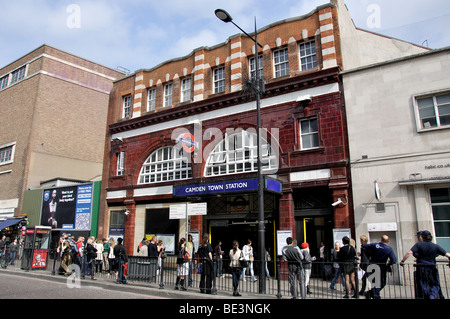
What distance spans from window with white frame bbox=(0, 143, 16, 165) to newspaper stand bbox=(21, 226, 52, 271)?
56.5ft

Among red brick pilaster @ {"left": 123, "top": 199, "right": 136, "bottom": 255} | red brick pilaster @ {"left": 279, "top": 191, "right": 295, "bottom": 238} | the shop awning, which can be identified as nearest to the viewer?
red brick pilaster @ {"left": 279, "top": 191, "right": 295, "bottom": 238}

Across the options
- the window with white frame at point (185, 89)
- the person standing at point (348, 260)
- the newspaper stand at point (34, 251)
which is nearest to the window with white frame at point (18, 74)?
the window with white frame at point (185, 89)

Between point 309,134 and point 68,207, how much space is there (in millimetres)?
18265

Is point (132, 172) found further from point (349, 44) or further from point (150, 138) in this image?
point (349, 44)

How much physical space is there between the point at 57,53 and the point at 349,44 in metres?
28.2

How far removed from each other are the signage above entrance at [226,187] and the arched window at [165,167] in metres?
3.17

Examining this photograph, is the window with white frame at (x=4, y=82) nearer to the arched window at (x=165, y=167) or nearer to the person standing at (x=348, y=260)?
the arched window at (x=165, y=167)

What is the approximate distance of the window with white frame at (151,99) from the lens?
2338 centimetres

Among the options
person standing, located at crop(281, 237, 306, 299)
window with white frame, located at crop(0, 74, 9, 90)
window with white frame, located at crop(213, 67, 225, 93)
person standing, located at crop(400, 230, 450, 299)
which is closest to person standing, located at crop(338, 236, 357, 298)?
person standing, located at crop(281, 237, 306, 299)

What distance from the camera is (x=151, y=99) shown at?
2361 centimetres

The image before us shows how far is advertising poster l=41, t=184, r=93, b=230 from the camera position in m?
24.5

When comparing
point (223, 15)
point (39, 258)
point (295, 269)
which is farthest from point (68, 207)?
point (295, 269)

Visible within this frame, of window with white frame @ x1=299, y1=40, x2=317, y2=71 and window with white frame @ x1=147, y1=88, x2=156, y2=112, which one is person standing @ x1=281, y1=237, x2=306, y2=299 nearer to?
window with white frame @ x1=299, y1=40, x2=317, y2=71

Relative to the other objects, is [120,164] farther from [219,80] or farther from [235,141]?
[235,141]
